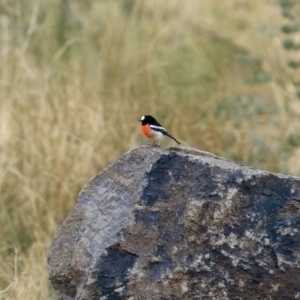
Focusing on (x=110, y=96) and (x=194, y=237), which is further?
(x=110, y=96)

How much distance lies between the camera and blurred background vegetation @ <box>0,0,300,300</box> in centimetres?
539

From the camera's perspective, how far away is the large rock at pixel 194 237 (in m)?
2.64

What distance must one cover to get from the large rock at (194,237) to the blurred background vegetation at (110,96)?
69.2 inches

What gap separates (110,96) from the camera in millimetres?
6398

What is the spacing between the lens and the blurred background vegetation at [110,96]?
5391 millimetres

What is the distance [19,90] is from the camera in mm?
5945

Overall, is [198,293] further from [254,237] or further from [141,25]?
[141,25]

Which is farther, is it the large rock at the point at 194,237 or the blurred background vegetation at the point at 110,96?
the blurred background vegetation at the point at 110,96

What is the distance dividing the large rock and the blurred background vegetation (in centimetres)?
176

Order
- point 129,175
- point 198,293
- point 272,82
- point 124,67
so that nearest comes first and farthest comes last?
point 198,293 → point 129,175 → point 124,67 → point 272,82

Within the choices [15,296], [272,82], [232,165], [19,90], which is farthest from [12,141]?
[232,165]

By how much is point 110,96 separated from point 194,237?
151 inches

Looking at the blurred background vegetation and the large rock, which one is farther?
the blurred background vegetation

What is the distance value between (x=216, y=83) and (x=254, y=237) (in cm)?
463
